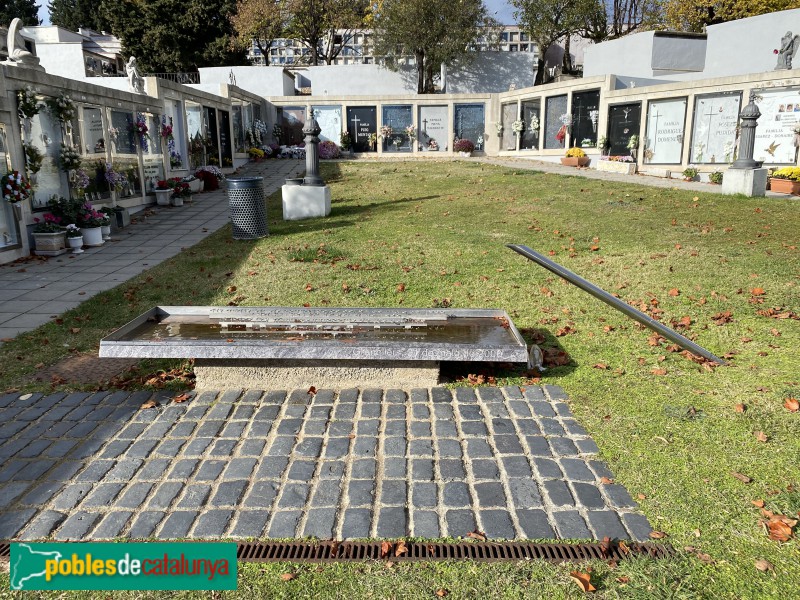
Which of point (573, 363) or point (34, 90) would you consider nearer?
point (573, 363)

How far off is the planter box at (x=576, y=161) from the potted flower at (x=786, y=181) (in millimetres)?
8522

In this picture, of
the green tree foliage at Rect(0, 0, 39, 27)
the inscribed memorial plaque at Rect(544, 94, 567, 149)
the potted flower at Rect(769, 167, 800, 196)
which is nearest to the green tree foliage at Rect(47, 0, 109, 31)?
the green tree foliage at Rect(0, 0, 39, 27)

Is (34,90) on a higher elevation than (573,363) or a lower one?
higher

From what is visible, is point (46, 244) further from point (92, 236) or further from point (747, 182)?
point (747, 182)

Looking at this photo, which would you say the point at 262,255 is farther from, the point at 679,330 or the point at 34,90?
the point at 679,330

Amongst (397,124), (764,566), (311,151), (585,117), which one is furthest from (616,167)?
(764,566)

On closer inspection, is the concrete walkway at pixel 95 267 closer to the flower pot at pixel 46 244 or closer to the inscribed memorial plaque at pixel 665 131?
the flower pot at pixel 46 244

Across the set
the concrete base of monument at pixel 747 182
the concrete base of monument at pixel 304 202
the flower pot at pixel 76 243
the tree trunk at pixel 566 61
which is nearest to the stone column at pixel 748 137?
the concrete base of monument at pixel 747 182

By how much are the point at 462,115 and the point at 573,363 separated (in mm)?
28656

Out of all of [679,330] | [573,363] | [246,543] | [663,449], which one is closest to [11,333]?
[246,543]

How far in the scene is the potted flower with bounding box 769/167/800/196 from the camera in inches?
587

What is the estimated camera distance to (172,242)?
11.8m

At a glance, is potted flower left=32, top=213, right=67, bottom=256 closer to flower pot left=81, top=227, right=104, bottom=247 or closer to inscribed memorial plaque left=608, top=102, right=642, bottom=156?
flower pot left=81, top=227, right=104, bottom=247

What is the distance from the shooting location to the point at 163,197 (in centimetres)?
1680
